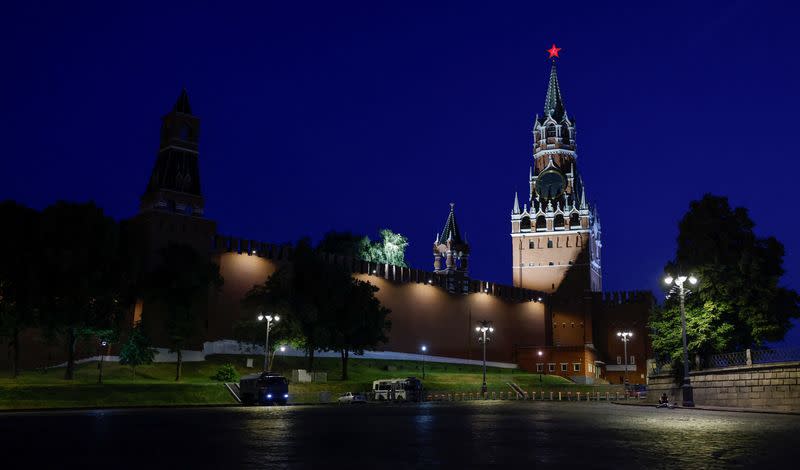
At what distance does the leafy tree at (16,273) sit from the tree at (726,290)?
30.9 m

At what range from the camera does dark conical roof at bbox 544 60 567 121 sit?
101438mm

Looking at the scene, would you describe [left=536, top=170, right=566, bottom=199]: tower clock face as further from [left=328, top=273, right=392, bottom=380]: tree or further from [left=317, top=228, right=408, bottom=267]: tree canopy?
[left=328, top=273, right=392, bottom=380]: tree

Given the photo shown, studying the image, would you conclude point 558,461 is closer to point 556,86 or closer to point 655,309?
point 655,309

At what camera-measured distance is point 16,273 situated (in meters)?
36.9

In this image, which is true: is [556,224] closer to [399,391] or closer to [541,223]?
[541,223]

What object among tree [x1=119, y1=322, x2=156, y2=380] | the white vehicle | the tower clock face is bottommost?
the white vehicle

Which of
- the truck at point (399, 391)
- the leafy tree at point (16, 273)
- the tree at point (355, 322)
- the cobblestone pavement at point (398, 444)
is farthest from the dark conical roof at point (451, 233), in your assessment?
the cobblestone pavement at point (398, 444)

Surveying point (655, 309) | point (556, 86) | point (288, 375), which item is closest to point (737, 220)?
point (655, 309)

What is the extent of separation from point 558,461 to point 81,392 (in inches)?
1004

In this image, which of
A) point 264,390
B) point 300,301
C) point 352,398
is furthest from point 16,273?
point 352,398

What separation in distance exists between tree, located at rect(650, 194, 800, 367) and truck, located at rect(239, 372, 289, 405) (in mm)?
18446

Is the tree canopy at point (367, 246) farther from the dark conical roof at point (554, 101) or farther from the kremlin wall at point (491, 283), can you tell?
the dark conical roof at point (554, 101)

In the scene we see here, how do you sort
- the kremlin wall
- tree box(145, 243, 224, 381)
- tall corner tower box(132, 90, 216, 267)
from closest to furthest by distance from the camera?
tree box(145, 243, 224, 381) → tall corner tower box(132, 90, 216, 267) → the kremlin wall

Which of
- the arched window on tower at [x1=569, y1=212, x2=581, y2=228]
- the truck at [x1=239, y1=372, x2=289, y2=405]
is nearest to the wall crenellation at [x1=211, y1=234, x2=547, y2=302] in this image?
the arched window on tower at [x1=569, y1=212, x2=581, y2=228]
